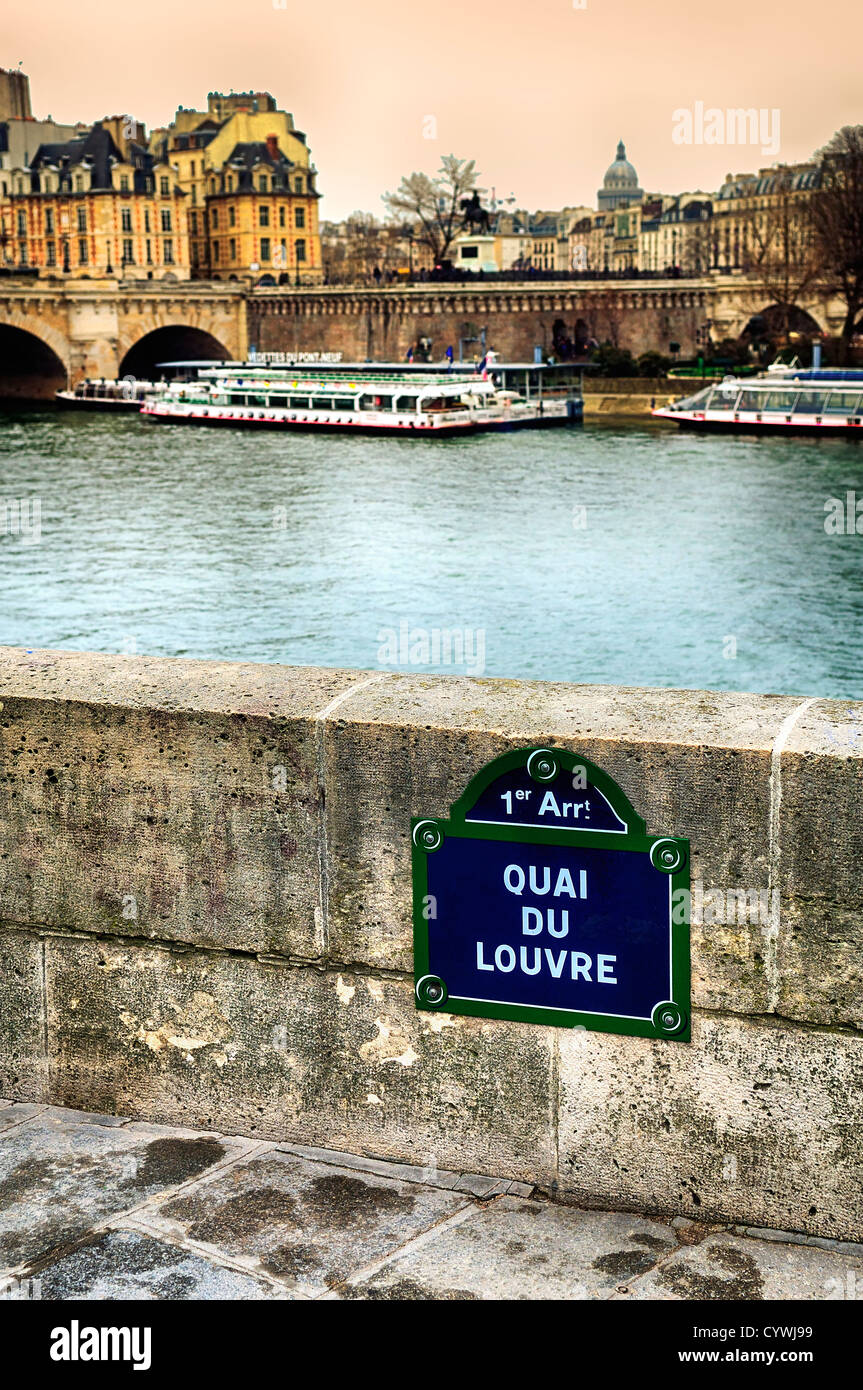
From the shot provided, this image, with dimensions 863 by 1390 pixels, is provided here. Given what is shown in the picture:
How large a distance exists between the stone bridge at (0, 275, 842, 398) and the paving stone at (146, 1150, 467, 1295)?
2426 inches

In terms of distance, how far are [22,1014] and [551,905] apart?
1.15m

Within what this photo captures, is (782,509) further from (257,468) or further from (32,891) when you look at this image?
(32,891)

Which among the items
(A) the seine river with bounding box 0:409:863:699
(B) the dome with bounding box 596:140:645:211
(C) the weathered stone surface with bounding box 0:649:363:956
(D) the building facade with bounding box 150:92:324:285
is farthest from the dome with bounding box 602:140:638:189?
(C) the weathered stone surface with bounding box 0:649:363:956

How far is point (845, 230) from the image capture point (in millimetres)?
56625

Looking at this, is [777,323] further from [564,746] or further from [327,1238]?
[327,1238]

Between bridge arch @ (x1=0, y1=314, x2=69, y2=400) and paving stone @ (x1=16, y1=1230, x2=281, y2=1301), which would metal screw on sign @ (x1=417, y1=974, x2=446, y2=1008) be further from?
bridge arch @ (x1=0, y1=314, x2=69, y2=400)

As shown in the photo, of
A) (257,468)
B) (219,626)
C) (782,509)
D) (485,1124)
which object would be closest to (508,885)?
(485,1124)

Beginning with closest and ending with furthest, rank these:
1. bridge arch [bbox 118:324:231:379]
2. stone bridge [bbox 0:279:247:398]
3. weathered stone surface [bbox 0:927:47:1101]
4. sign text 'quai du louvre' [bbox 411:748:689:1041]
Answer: sign text 'quai du louvre' [bbox 411:748:689:1041] < weathered stone surface [bbox 0:927:47:1101] < stone bridge [bbox 0:279:247:398] < bridge arch [bbox 118:324:231:379]

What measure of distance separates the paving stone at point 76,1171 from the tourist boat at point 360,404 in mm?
50396

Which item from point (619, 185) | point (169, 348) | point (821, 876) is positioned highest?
point (619, 185)

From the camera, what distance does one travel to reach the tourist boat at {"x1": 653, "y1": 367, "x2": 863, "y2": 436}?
48469 mm

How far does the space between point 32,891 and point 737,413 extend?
158ft

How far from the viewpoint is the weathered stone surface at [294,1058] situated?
3213 millimetres

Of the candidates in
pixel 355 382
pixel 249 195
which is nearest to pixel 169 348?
pixel 249 195
